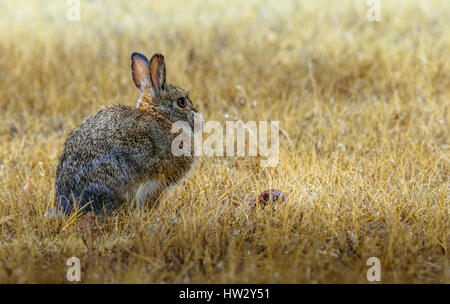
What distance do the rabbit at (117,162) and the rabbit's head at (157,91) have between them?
0.10 ft

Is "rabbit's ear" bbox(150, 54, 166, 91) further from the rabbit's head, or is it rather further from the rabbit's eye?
the rabbit's eye

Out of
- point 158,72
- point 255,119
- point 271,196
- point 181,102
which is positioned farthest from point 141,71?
point 255,119

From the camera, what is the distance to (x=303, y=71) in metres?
7.73

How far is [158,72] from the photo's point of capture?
15.3 feet

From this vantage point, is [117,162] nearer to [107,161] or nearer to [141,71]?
[107,161]

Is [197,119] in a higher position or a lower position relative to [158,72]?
lower

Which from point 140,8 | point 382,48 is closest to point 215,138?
point 382,48

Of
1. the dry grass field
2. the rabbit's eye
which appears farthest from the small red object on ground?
the rabbit's eye

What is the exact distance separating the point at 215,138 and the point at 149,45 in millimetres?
3261

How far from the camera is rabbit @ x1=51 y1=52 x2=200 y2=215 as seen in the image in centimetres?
415

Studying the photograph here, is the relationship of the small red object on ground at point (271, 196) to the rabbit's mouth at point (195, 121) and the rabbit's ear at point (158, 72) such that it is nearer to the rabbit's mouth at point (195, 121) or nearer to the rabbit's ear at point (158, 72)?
the rabbit's mouth at point (195, 121)

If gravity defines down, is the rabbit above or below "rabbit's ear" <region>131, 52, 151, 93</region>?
below

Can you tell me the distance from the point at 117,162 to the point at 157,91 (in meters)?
0.84

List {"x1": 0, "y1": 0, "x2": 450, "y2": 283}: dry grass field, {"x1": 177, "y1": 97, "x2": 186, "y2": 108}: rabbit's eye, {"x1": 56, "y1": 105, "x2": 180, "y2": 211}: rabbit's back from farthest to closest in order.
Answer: {"x1": 177, "y1": 97, "x2": 186, "y2": 108}: rabbit's eye, {"x1": 56, "y1": 105, "x2": 180, "y2": 211}: rabbit's back, {"x1": 0, "y1": 0, "x2": 450, "y2": 283}: dry grass field
